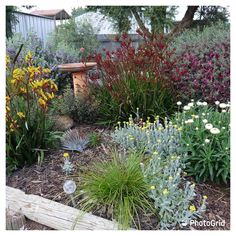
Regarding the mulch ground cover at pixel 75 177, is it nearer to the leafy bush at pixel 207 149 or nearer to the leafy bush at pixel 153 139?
the leafy bush at pixel 207 149

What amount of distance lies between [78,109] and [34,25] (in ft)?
23.8

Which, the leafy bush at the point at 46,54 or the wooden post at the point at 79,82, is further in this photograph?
the leafy bush at the point at 46,54

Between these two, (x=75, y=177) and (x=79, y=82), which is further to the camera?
(x=79, y=82)

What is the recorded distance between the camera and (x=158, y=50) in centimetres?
407

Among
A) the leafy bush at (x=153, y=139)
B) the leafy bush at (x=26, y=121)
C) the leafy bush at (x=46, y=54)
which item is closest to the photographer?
the leafy bush at (x=153, y=139)

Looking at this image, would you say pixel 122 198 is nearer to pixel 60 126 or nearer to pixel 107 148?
pixel 107 148

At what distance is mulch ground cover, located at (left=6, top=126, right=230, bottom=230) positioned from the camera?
2307mm

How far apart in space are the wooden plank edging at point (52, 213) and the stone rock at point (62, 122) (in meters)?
1.34

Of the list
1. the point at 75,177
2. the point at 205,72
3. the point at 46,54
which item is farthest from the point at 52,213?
the point at 46,54

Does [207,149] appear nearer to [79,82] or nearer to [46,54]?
[79,82]

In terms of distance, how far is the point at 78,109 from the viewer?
13.6ft

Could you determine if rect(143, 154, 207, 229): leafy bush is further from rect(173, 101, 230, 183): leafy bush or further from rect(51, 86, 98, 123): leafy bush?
rect(51, 86, 98, 123): leafy bush

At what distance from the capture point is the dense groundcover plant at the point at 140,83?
A: 3.90m

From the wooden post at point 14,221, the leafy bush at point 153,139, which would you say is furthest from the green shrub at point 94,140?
the wooden post at point 14,221
